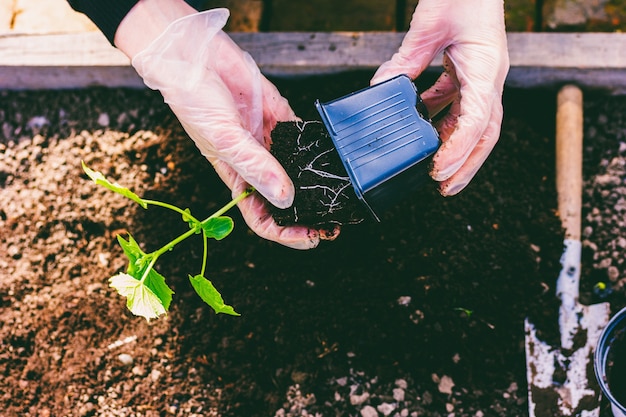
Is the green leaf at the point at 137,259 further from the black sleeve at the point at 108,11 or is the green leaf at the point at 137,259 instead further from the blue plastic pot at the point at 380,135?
the black sleeve at the point at 108,11

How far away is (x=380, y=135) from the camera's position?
1.16 meters

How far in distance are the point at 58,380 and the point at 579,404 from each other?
1.47 m

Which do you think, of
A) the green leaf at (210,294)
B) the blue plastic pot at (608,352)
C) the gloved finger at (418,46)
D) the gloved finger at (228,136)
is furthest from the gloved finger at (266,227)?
the blue plastic pot at (608,352)

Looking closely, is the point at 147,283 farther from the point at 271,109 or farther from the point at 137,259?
the point at 271,109

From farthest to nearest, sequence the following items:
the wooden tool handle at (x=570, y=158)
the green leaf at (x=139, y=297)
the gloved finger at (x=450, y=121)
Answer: the wooden tool handle at (x=570, y=158) → the gloved finger at (x=450, y=121) → the green leaf at (x=139, y=297)

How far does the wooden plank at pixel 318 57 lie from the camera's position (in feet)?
5.38

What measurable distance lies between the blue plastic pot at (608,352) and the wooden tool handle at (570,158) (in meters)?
0.28

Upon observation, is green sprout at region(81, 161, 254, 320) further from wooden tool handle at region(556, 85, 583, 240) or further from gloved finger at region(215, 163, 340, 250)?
wooden tool handle at region(556, 85, 583, 240)

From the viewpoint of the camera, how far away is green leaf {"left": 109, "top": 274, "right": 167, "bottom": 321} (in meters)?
1.09

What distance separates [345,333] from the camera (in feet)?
5.09

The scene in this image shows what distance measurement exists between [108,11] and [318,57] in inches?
24.6

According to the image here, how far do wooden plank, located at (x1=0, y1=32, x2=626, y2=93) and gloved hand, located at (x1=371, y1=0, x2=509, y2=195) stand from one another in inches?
10.8

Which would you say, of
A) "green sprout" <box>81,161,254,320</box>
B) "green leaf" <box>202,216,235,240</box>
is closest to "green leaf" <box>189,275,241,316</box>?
"green sprout" <box>81,161,254,320</box>

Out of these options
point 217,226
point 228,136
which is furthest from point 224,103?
point 217,226
